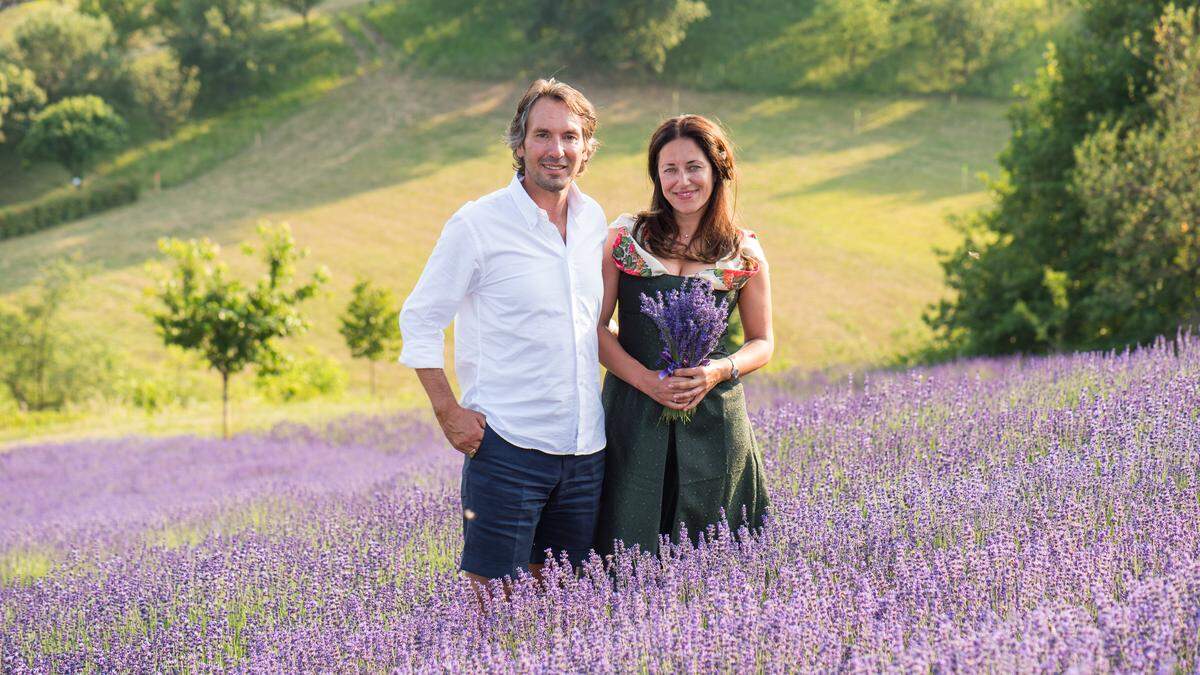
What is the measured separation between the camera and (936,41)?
44.6 metres

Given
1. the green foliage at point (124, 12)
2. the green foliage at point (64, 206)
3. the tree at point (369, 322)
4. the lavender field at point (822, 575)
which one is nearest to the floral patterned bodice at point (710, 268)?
the lavender field at point (822, 575)

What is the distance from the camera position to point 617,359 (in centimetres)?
365

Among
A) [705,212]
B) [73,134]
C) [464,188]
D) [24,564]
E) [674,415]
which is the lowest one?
[24,564]

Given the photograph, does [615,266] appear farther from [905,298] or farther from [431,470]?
[905,298]

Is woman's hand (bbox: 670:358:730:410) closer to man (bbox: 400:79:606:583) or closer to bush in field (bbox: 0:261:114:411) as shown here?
man (bbox: 400:79:606:583)

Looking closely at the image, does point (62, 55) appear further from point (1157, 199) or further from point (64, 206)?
point (1157, 199)

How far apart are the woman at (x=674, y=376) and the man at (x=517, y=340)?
0.70 ft

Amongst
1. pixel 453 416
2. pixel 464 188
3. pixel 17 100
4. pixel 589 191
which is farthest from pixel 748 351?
pixel 17 100

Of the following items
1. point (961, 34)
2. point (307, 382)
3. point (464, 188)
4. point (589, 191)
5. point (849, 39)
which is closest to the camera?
point (307, 382)

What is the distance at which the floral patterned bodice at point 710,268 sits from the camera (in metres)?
3.74

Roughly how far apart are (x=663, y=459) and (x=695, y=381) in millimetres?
346

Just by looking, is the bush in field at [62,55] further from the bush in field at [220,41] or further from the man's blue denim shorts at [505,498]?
the man's blue denim shorts at [505,498]

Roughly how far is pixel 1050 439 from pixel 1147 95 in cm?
1138

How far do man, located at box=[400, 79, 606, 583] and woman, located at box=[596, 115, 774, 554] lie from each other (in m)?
0.21
